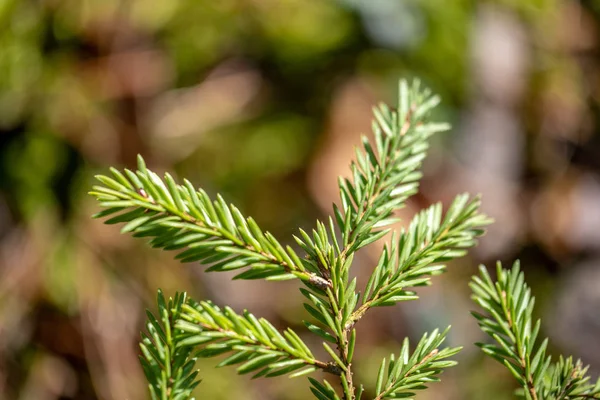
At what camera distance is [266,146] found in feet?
5.88

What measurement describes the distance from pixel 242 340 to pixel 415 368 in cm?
13

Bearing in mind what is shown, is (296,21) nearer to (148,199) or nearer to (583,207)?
(583,207)

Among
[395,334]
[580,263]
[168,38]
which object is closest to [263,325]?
[395,334]

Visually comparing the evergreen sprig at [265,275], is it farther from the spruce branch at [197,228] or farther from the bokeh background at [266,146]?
the bokeh background at [266,146]

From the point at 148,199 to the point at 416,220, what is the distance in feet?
0.71

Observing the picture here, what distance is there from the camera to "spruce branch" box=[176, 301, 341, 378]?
0.40 m

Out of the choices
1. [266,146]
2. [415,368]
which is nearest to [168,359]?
[415,368]

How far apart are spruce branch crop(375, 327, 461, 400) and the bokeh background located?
1049 mm

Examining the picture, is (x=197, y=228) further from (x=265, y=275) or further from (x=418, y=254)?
(x=418, y=254)

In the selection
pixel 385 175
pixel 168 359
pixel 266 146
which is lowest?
pixel 168 359

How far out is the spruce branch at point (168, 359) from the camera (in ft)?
1.34

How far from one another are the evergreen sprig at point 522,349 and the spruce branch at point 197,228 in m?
0.13

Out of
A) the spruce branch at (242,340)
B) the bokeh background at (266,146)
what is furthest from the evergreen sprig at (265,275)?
the bokeh background at (266,146)

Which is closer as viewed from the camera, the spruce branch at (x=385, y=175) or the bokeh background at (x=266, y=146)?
the spruce branch at (x=385, y=175)
